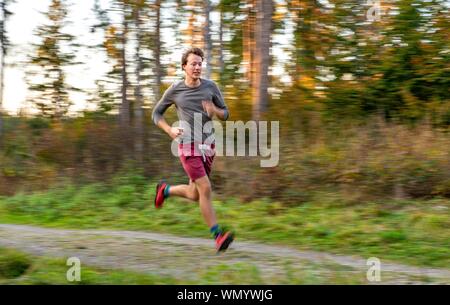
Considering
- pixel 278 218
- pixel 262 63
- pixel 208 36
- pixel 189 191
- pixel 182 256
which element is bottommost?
A: pixel 278 218

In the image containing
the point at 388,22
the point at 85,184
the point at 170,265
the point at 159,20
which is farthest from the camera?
the point at 159,20

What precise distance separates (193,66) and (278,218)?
3.64 metres

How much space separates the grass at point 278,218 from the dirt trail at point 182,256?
0.50 m

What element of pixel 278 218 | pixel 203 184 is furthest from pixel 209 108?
pixel 278 218

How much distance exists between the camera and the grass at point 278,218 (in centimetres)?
810

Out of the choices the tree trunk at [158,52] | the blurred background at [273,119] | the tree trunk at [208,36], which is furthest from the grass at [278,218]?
the tree trunk at [208,36]

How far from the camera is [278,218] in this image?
9.95m

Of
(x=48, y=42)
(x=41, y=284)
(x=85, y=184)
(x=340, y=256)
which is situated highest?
(x=48, y=42)

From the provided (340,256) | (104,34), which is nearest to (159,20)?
(104,34)

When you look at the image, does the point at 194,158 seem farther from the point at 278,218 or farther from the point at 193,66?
the point at 278,218

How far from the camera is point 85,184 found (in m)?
13.9

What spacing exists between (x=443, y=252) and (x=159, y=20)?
38.0 ft
